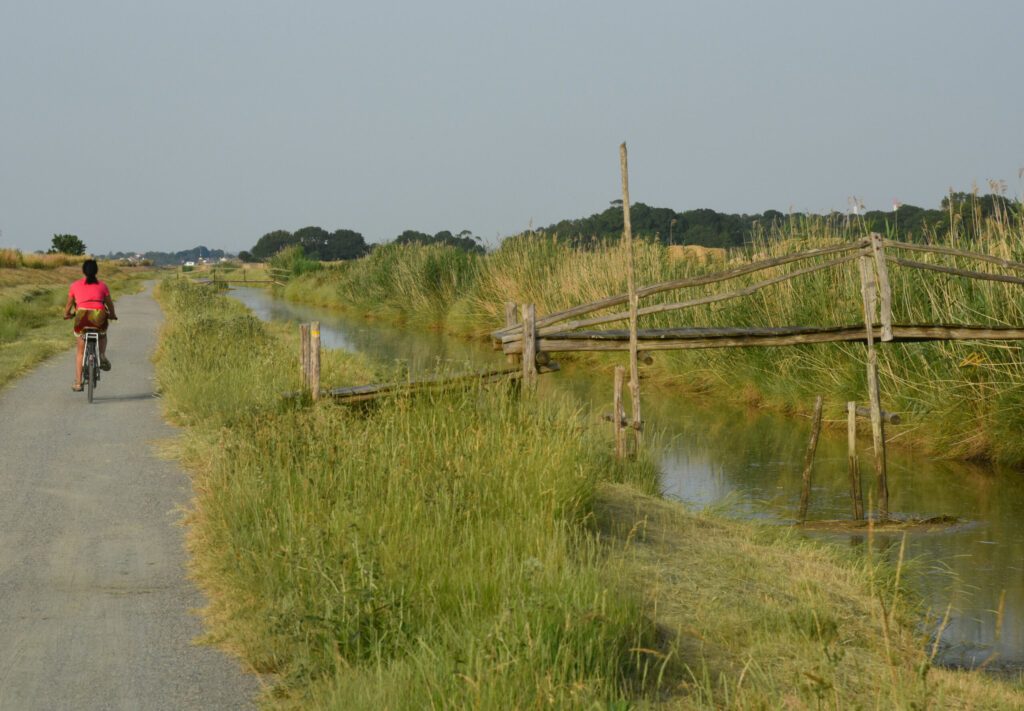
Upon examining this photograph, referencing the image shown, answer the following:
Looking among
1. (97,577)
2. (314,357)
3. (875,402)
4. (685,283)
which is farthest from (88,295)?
(875,402)

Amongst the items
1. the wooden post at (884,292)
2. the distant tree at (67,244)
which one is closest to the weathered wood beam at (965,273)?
the wooden post at (884,292)

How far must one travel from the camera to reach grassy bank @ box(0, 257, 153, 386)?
18219 millimetres

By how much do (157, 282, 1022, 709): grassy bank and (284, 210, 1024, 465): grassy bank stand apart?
5.37 meters

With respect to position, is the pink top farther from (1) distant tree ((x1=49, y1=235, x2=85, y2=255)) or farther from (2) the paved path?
(1) distant tree ((x1=49, y1=235, x2=85, y2=255))

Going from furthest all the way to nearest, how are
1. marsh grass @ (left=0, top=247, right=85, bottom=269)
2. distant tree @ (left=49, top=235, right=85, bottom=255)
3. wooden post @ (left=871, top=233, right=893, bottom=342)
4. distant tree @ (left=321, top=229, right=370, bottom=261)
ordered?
distant tree @ (left=321, top=229, right=370, bottom=261)
distant tree @ (left=49, top=235, right=85, bottom=255)
marsh grass @ (left=0, top=247, right=85, bottom=269)
wooden post @ (left=871, top=233, right=893, bottom=342)

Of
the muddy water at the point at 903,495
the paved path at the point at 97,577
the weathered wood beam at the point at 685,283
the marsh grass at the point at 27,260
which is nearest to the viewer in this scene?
the paved path at the point at 97,577

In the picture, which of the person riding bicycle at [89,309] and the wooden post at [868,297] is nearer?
the wooden post at [868,297]

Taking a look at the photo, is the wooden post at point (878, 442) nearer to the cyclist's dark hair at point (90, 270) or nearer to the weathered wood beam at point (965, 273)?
the weathered wood beam at point (965, 273)

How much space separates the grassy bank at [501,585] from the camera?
173 inches

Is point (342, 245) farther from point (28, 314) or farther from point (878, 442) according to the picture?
point (878, 442)

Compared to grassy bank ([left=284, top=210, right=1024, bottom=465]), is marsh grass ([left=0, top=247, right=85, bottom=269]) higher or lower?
higher

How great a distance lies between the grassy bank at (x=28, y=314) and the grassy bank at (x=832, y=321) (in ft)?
33.5

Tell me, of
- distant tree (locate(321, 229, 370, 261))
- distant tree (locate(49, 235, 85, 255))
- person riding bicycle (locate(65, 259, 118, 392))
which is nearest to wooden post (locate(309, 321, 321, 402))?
person riding bicycle (locate(65, 259, 118, 392))

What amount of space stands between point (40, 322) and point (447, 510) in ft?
78.9
